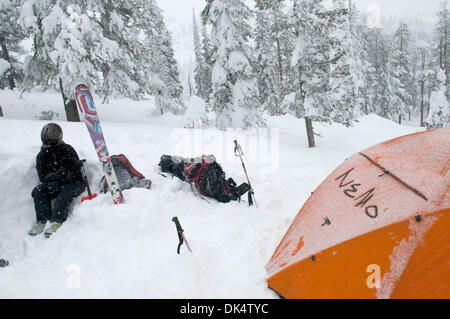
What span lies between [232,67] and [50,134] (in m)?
10.3

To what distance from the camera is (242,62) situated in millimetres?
13461

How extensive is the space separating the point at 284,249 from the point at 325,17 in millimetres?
14203

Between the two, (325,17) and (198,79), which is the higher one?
(325,17)

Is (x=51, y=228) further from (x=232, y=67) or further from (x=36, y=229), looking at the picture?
(x=232, y=67)

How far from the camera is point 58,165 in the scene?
17.3 feet

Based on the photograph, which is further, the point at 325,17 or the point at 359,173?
the point at 325,17

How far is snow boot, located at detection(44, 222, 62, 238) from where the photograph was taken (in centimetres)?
450

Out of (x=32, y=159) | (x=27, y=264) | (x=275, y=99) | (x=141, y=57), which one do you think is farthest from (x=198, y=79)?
(x=27, y=264)

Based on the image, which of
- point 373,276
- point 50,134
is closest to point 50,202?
point 50,134

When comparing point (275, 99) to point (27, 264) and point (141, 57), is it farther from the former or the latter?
point (27, 264)

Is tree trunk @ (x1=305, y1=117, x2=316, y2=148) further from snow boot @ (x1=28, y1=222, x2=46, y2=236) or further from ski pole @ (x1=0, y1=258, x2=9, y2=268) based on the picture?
ski pole @ (x1=0, y1=258, x2=9, y2=268)

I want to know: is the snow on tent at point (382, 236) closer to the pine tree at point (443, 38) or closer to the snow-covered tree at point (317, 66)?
the snow-covered tree at point (317, 66)

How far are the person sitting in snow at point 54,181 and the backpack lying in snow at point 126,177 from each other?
592 millimetres

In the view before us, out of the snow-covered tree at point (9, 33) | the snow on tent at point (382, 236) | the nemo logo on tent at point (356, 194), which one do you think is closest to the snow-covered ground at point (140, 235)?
the snow on tent at point (382, 236)
